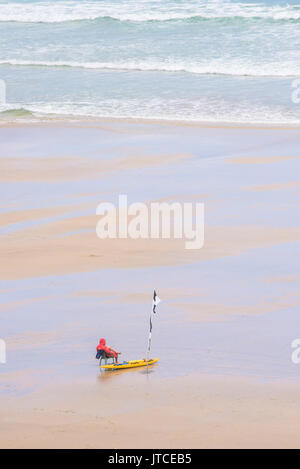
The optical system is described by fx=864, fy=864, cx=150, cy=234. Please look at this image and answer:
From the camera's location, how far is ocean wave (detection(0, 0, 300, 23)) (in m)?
33.2

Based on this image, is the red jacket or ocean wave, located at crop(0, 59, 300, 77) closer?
the red jacket

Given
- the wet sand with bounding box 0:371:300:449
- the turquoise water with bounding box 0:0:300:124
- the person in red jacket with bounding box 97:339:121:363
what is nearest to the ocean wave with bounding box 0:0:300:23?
the turquoise water with bounding box 0:0:300:124

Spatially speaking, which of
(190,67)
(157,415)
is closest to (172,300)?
(157,415)

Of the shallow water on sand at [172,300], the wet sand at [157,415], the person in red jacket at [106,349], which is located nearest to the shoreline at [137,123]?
Answer: the shallow water on sand at [172,300]

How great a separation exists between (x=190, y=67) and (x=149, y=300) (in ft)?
54.9

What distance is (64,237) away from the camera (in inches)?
508

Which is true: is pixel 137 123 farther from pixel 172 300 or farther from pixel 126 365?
pixel 126 365

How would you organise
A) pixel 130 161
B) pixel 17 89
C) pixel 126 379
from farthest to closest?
pixel 17 89 → pixel 130 161 → pixel 126 379

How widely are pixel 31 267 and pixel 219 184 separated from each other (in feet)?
14.8

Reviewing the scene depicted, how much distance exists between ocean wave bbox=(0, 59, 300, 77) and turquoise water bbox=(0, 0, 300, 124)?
3 centimetres

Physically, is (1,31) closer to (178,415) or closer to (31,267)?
(31,267)

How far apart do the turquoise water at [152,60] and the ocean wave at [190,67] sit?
0.03m

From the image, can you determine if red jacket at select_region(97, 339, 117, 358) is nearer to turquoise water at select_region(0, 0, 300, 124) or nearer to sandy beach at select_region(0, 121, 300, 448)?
sandy beach at select_region(0, 121, 300, 448)

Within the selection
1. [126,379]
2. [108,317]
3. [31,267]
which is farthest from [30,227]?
[126,379]
